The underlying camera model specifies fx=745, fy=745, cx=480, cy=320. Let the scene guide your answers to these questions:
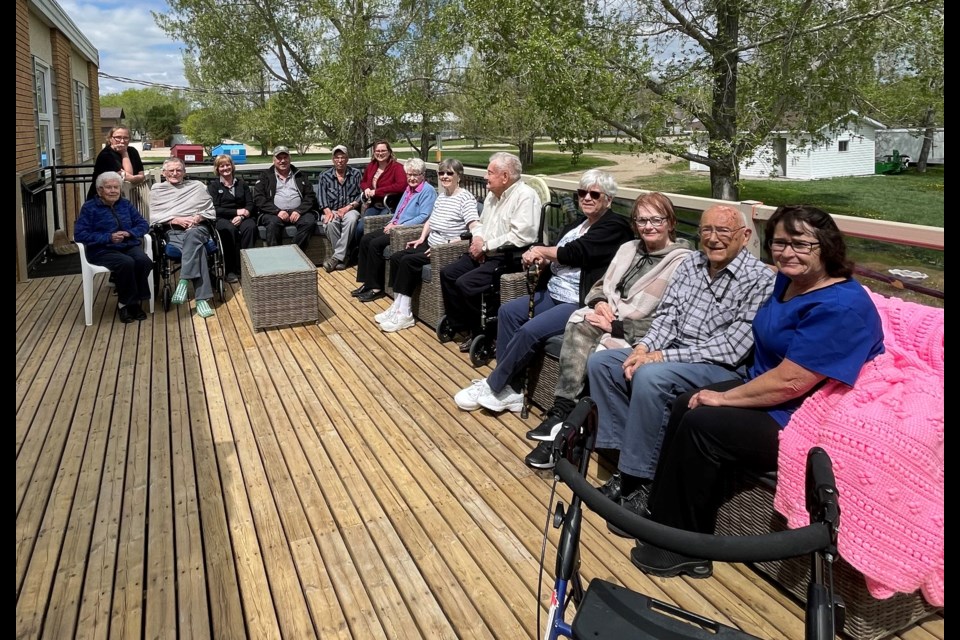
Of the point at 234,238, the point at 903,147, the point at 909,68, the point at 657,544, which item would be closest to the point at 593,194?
the point at 657,544

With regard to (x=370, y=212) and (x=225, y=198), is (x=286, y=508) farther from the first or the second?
(x=225, y=198)

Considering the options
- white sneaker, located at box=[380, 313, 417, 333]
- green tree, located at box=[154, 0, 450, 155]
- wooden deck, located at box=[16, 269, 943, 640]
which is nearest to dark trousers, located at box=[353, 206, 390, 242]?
white sneaker, located at box=[380, 313, 417, 333]

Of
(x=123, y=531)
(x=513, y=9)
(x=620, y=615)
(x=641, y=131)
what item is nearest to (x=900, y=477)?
(x=620, y=615)

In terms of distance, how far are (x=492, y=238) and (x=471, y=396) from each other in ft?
3.85

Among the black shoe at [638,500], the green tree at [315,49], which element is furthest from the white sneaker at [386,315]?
the green tree at [315,49]

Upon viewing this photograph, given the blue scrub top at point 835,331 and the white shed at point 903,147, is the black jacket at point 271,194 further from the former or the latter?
the white shed at point 903,147

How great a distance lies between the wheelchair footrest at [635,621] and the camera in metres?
1.47

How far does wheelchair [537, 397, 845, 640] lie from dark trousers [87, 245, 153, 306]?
173 inches

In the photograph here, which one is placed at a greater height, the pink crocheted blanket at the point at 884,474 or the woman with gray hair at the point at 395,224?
the woman with gray hair at the point at 395,224

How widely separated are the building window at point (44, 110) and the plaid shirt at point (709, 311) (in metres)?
9.09

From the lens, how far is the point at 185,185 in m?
5.91
